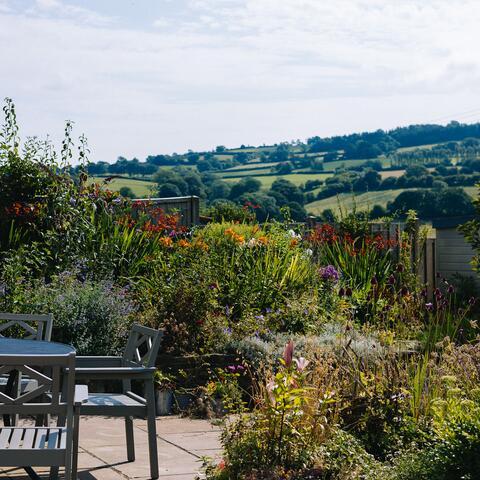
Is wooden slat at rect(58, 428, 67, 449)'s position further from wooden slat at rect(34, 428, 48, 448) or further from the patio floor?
the patio floor

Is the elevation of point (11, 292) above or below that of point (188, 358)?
above

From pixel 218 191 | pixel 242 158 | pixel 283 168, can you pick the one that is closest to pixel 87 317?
pixel 218 191

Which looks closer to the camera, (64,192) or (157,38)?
(157,38)

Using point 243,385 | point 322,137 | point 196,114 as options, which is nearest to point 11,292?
point 243,385

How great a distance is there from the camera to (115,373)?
5359 millimetres

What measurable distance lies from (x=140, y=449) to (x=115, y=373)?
1070 millimetres

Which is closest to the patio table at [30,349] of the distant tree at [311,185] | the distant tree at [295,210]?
the distant tree at [295,210]

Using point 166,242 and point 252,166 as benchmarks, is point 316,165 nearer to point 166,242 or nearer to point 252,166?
point 252,166

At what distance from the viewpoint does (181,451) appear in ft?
20.4

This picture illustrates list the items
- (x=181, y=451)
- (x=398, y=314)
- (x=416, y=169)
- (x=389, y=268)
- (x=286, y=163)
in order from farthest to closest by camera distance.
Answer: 1. (x=286, y=163)
2. (x=416, y=169)
3. (x=389, y=268)
4. (x=398, y=314)
5. (x=181, y=451)

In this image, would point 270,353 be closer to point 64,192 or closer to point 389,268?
point 64,192

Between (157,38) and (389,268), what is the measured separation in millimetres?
5059

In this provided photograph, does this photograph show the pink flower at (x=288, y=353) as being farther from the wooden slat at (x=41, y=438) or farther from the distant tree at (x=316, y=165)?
the distant tree at (x=316, y=165)

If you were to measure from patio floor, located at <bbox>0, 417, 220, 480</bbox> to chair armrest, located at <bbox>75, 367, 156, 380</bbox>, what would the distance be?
2.00ft
